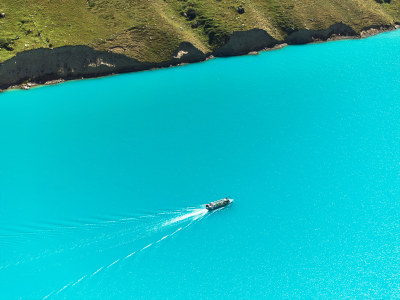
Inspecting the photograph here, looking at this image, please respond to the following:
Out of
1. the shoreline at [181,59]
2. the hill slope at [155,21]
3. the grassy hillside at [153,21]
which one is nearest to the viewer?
the shoreline at [181,59]

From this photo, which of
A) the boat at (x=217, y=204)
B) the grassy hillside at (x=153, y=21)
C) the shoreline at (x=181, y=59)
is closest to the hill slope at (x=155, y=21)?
the grassy hillside at (x=153, y=21)

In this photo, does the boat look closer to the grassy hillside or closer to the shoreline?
the shoreline

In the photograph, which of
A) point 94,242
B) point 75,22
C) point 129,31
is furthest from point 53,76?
point 94,242

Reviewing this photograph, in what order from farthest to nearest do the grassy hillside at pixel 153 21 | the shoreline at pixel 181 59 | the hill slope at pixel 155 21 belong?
the grassy hillside at pixel 153 21, the hill slope at pixel 155 21, the shoreline at pixel 181 59

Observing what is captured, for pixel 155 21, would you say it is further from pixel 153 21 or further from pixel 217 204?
pixel 217 204

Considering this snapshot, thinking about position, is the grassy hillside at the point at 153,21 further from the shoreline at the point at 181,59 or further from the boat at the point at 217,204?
the boat at the point at 217,204

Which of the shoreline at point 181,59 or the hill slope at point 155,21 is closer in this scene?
the shoreline at point 181,59

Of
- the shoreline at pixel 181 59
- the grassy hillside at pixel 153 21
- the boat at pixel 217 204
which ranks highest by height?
the grassy hillside at pixel 153 21

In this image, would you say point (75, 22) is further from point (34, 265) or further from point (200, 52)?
point (34, 265)
